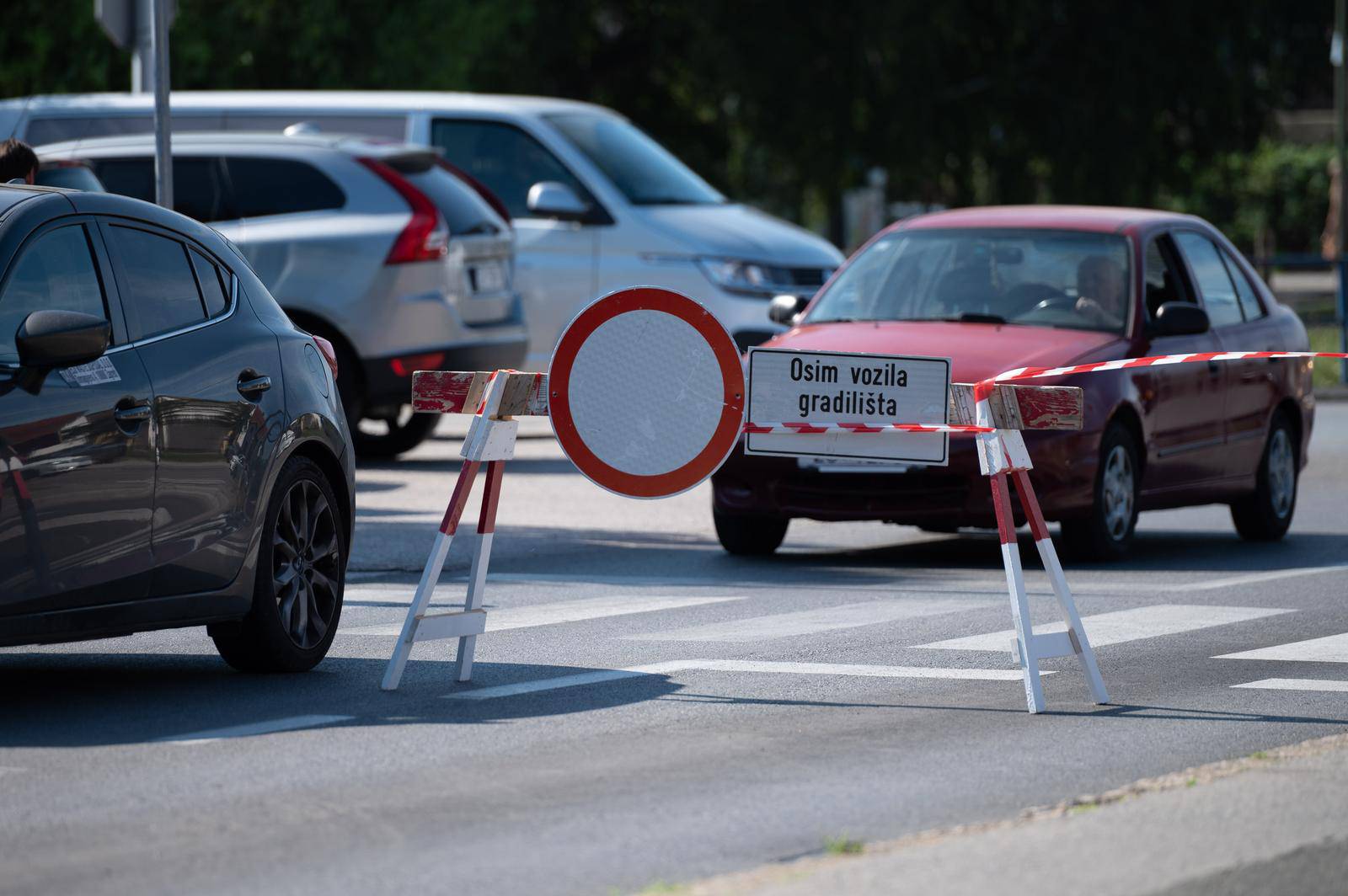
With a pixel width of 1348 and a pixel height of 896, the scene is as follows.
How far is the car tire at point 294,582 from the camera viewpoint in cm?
813

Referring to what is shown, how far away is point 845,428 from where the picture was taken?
26.4ft

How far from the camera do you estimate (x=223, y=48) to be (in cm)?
2858

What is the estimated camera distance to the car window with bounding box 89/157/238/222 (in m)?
16.9

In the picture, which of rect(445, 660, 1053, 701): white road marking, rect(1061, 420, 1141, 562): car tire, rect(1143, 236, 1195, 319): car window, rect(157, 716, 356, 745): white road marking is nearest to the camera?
rect(157, 716, 356, 745): white road marking

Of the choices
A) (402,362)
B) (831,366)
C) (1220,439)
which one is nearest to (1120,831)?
(831,366)

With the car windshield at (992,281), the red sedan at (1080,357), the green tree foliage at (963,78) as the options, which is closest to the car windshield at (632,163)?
the red sedan at (1080,357)

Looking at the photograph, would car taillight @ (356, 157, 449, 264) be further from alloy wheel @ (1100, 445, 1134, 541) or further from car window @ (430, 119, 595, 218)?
alloy wheel @ (1100, 445, 1134, 541)

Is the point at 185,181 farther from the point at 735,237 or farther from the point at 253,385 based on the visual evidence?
the point at 253,385

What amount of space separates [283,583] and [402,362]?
27.3 feet

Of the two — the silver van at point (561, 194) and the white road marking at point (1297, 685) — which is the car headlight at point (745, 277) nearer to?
the silver van at point (561, 194)

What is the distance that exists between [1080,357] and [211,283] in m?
5.00

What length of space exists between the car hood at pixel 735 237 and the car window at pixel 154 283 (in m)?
10.7

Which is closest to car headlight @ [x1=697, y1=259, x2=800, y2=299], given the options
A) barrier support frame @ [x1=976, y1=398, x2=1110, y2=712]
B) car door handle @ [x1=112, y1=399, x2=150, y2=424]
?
barrier support frame @ [x1=976, y1=398, x2=1110, y2=712]

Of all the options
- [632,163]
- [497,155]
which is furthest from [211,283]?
[632,163]
